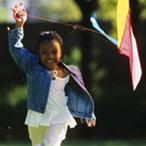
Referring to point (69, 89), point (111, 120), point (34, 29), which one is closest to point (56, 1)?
point (34, 29)

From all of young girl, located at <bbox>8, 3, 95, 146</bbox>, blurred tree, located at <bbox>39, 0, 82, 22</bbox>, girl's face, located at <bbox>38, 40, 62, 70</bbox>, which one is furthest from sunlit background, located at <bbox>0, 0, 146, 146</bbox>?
blurred tree, located at <bbox>39, 0, 82, 22</bbox>

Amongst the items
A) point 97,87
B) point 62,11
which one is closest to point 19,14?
point 97,87

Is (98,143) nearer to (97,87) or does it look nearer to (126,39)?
(97,87)

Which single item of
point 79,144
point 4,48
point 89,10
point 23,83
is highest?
point 89,10

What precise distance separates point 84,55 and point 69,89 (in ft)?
15.0

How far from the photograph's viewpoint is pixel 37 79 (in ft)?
15.6

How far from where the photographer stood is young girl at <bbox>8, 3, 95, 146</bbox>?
4676 mm

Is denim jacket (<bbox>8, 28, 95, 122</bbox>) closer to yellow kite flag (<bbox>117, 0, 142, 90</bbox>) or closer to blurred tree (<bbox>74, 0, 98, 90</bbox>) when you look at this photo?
yellow kite flag (<bbox>117, 0, 142, 90</bbox>)

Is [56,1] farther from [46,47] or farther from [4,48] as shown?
[46,47]

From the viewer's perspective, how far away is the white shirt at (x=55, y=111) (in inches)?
Result: 186

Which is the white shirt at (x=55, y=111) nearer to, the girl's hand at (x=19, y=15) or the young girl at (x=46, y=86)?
the young girl at (x=46, y=86)

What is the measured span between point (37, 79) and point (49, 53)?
10.4 inches

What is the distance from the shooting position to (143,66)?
9.45m

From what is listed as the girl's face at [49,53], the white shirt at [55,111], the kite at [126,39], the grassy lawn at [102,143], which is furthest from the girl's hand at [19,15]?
the grassy lawn at [102,143]
